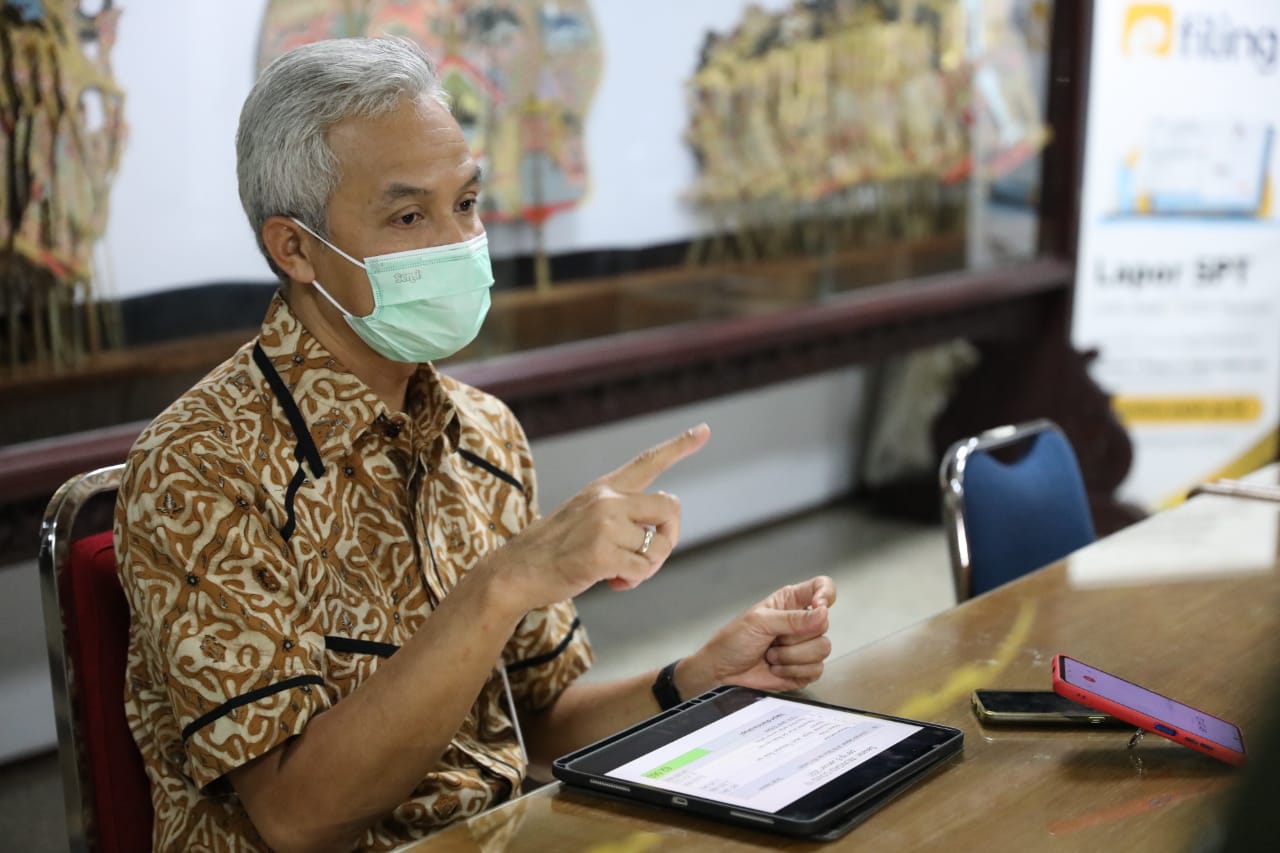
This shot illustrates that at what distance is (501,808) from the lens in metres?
1.26

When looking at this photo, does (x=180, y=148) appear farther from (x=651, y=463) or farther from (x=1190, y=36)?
(x=1190, y=36)

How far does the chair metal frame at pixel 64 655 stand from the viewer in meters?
1.45

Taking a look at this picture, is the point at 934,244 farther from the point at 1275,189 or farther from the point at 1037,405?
the point at 1275,189

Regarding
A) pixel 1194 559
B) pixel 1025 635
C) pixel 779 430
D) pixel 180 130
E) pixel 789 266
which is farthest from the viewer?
pixel 779 430

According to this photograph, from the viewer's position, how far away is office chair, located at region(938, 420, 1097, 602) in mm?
2148

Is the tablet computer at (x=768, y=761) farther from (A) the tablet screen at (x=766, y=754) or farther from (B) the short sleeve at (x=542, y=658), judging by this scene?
(B) the short sleeve at (x=542, y=658)

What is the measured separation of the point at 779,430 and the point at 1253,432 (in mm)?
1516

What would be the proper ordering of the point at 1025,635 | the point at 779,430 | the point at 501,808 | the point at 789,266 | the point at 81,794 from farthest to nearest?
1. the point at 779,430
2. the point at 789,266
3. the point at 1025,635
4. the point at 81,794
5. the point at 501,808

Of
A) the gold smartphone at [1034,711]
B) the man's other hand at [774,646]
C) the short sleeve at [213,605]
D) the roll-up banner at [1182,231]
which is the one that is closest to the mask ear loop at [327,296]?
the short sleeve at [213,605]

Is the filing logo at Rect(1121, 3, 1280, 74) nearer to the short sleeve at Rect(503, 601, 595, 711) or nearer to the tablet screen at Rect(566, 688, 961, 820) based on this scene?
the short sleeve at Rect(503, 601, 595, 711)

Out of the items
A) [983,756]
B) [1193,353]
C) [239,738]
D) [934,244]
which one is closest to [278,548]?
[239,738]

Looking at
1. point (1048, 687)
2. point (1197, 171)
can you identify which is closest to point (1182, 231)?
point (1197, 171)

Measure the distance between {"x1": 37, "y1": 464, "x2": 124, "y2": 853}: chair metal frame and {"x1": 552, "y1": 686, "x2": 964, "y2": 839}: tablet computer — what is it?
520mm

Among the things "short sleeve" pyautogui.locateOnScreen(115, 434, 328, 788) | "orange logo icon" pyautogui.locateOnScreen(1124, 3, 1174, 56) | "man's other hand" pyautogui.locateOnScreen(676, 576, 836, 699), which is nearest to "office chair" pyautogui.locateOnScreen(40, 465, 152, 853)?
"short sleeve" pyautogui.locateOnScreen(115, 434, 328, 788)
